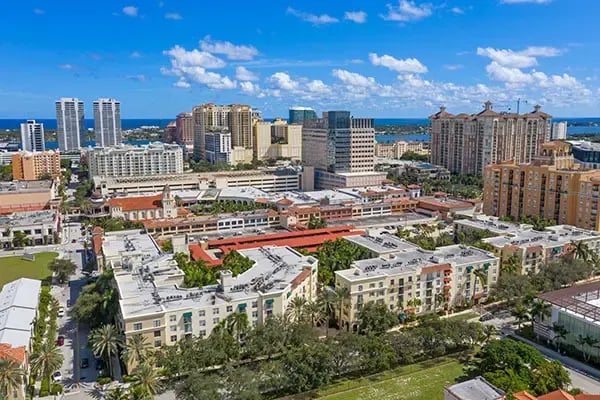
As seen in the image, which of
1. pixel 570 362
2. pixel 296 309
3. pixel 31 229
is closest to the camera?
pixel 570 362

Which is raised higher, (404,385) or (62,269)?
(62,269)

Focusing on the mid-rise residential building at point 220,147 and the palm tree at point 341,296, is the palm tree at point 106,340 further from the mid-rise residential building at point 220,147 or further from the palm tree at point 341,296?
the mid-rise residential building at point 220,147

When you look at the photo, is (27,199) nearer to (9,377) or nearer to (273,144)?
(9,377)

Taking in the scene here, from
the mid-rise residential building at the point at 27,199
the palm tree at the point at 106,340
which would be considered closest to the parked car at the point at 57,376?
the palm tree at the point at 106,340

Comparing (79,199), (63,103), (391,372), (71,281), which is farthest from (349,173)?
(63,103)

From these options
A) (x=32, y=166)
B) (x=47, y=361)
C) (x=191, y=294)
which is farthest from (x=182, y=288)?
(x=32, y=166)

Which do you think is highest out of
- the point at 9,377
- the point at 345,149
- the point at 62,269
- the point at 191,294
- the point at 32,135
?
the point at 32,135

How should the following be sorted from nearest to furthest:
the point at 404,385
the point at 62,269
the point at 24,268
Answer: the point at 404,385, the point at 62,269, the point at 24,268
